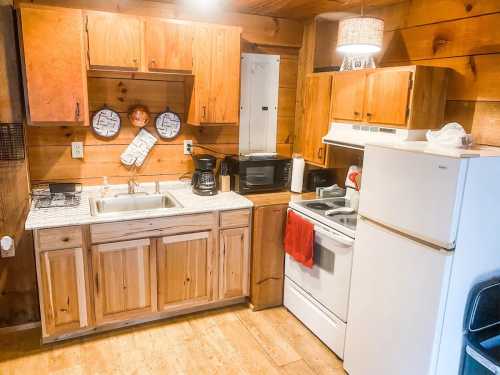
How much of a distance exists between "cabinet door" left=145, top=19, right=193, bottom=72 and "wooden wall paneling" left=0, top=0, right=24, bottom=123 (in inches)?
31.5

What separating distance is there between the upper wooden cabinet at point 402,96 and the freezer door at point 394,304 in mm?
694

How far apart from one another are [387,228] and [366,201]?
194 millimetres

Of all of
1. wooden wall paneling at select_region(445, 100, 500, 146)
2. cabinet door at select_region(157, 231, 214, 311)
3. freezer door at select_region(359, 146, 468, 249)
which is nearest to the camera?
freezer door at select_region(359, 146, 468, 249)

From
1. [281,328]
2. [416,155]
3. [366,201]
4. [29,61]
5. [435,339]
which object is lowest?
[281,328]

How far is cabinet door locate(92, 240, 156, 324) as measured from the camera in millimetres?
2496

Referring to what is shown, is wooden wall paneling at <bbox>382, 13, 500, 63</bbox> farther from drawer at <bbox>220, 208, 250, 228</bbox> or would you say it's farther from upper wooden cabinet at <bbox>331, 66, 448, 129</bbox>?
drawer at <bbox>220, 208, 250, 228</bbox>

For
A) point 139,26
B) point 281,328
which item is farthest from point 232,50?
point 281,328

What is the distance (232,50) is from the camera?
112 inches

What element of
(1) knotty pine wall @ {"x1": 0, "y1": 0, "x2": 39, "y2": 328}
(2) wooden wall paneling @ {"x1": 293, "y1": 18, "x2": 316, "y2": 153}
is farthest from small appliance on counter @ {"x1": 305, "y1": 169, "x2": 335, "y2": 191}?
(1) knotty pine wall @ {"x1": 0, "y1": 0, "x2": 39, "y2": 328}

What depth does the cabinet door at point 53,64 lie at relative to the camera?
2.30 m

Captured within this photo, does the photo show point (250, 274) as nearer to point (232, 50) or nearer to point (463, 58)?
point (232, 50)

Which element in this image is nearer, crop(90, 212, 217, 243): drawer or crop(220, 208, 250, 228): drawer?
crop(90, 212, 217, 243): drawer

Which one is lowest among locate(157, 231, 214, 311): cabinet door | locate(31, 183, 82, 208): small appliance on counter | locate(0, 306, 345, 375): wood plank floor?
locate(0, 306, 345, 375): wood plank floor

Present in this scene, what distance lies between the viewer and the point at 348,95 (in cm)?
266
